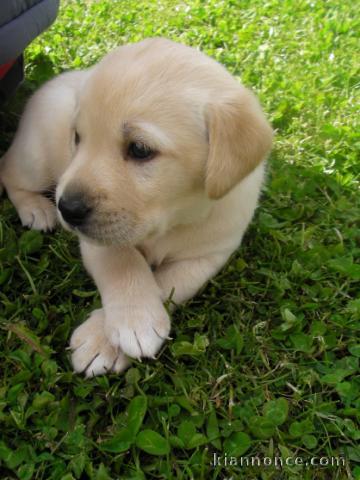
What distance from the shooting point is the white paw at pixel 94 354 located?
1.90m

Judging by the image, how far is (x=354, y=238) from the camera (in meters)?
2.64

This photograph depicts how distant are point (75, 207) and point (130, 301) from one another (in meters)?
0.44

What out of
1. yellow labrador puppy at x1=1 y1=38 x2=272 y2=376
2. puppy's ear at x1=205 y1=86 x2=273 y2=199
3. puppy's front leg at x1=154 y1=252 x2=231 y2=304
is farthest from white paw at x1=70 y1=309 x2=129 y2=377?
puppy's ear at x1=205 y1=86 x2=273 y2=199

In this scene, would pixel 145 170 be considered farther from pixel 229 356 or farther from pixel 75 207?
pixel 229 356

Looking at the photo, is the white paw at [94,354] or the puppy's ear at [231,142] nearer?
the puppy's ear at [231,142]

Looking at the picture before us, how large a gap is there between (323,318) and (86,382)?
A: 3.34ft

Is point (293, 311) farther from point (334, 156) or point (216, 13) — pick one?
point (216, 13)

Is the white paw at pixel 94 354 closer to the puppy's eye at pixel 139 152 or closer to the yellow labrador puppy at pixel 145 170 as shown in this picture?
the yellow labrador puppy at pixel 145 170

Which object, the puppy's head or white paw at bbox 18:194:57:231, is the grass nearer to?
white paw at bbox 18:194:57:231

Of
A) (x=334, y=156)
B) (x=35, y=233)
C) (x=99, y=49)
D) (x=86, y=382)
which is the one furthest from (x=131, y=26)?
(x=86, y=382)

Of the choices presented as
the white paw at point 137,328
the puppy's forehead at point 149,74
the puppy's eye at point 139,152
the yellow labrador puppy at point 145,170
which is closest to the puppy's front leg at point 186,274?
the yellow labrador puppy at point 145,170

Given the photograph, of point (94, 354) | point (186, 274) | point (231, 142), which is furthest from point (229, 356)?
point (231, 142)

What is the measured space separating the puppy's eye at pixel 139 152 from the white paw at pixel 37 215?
93 cm

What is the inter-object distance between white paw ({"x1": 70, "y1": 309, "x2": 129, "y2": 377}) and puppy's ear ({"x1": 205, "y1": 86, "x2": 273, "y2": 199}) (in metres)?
0.67
